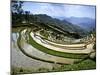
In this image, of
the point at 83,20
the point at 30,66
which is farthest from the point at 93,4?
the point at 30,66

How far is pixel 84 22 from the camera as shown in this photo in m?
2.78

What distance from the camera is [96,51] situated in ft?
9.29

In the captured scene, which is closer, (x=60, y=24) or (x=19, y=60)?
(x=19, y=60)

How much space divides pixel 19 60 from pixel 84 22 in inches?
41.3

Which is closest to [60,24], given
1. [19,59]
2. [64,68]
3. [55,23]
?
[55,23]

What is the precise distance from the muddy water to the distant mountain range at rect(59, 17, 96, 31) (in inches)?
28.6

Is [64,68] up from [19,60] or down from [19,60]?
down

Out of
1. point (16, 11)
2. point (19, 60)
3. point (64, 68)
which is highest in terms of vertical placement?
point (16, 11)

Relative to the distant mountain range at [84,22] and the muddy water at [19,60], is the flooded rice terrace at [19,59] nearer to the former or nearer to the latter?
the muddy water at [19,60]

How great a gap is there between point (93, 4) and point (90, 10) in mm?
99

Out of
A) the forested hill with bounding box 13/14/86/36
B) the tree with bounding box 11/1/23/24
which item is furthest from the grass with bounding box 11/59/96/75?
the tree with bounding box 11/1/23/24

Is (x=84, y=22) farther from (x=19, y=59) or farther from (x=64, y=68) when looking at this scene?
(x=19, y=59)

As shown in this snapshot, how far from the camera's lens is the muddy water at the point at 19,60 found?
2.44 metres

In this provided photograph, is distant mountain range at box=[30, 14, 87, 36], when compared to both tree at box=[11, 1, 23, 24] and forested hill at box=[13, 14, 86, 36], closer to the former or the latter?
forested hill at box=[13, 14, 86, 36]
